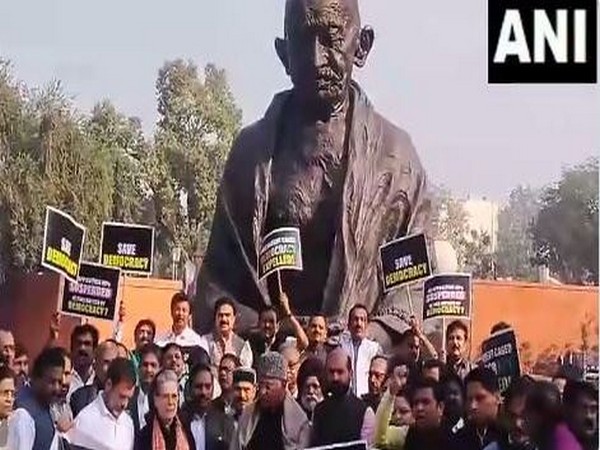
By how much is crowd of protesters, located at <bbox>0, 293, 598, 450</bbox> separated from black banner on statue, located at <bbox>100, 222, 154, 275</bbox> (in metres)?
0.17

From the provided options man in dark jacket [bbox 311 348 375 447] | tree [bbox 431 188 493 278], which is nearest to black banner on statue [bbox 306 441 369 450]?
man in dark jacket [bbox 311 348 375 447]

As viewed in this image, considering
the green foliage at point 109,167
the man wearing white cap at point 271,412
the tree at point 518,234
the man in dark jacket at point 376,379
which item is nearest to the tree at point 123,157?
the green foliage at point 109,167

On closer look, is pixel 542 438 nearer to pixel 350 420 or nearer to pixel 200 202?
pixel 350 420

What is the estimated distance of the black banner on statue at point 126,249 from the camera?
405cm

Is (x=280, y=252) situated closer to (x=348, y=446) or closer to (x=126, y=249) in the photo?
(x=126, y=249)

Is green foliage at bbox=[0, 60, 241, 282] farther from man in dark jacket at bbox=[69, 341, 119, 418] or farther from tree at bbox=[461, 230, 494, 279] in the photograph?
tree at bbox=[461, 230, 494, 279]

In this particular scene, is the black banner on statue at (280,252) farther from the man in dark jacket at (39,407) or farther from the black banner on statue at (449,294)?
the man in dark jacket at (39,407)

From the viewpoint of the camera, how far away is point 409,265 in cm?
394

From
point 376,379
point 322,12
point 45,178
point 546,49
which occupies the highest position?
point 322,12

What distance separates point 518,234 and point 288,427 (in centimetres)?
95

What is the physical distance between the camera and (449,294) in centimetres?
389

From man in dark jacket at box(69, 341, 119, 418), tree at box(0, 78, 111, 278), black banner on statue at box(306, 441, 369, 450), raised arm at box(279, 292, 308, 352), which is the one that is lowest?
black banner on statue at box(306, 441, 369, 450)

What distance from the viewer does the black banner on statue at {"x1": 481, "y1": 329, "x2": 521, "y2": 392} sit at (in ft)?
12.6

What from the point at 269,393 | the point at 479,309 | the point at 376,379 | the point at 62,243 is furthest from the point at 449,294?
the point at 62,243
